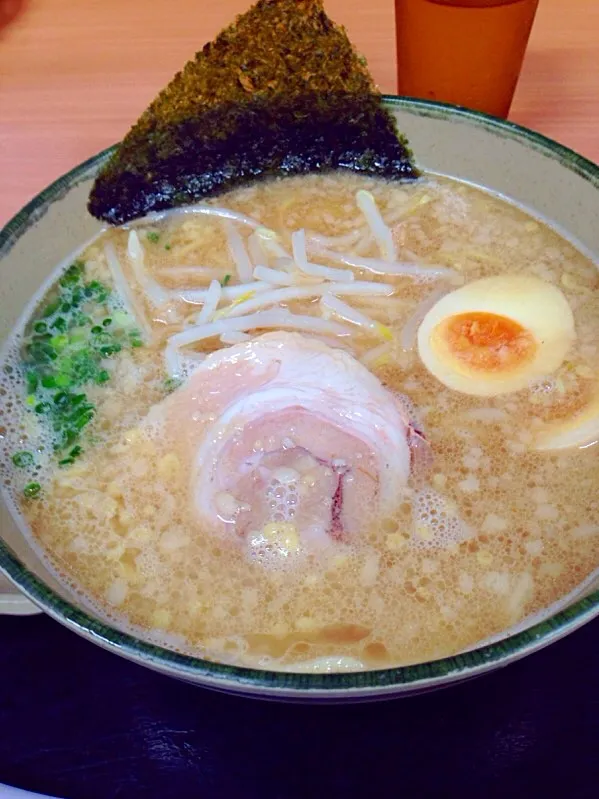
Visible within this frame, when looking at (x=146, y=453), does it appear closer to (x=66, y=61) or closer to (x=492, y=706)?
(x=492, y=706)

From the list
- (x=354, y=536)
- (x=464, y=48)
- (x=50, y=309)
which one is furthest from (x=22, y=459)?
(x=464, y=48)

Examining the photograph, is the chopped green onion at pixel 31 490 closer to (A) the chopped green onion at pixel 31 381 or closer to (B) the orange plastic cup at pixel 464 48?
(A) the chopped green onion at pixel 31 381

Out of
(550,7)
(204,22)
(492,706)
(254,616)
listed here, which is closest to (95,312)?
(254,616)

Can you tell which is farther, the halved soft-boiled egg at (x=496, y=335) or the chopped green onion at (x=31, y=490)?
the halved soft-boiled egg at (x=496, y=335)

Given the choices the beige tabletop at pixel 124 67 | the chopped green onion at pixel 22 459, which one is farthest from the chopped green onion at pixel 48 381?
the beige tabletop at pixel 124 67

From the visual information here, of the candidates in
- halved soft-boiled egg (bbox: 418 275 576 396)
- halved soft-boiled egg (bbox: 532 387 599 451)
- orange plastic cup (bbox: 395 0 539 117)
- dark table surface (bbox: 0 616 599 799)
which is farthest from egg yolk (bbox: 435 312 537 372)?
orange plastic cup (bbox: 395 0 539 117)

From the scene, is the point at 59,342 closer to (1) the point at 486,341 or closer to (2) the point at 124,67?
(1) the point at 486,341
